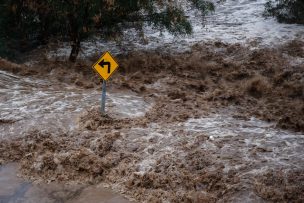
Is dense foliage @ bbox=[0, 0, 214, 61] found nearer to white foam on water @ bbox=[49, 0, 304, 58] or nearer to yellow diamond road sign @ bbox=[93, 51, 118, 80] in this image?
white foam on water @ bbox=[49, 0, 304, 58]

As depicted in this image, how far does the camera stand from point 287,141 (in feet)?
23.6

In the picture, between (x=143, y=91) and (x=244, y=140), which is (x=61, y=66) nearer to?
(x=143, y=91)

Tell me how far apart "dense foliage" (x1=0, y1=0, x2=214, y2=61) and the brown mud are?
6.44 feet

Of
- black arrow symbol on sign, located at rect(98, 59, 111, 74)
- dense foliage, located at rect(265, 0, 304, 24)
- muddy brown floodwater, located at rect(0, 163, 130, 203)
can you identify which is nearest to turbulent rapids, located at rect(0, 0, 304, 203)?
muddy brown floodwater, located at rect(0, 163, 130, 203)

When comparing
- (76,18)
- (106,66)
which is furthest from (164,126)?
(76,18)

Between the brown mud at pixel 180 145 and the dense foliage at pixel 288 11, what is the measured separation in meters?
3.21

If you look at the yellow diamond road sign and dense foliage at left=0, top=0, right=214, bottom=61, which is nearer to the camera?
the yellow diamond road sign

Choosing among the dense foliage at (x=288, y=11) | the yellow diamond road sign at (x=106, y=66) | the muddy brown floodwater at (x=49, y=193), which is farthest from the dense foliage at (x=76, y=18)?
the muddy brown floodwater at (x=49, y=193)

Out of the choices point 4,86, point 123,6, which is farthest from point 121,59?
point 4,86

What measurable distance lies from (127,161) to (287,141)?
275 cm

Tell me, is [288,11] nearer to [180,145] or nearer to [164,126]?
[164,126]

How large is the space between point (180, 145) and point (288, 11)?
9.82 metres

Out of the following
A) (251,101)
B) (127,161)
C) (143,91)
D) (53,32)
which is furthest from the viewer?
(53,32)

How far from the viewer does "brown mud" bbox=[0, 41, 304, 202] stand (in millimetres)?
5930
